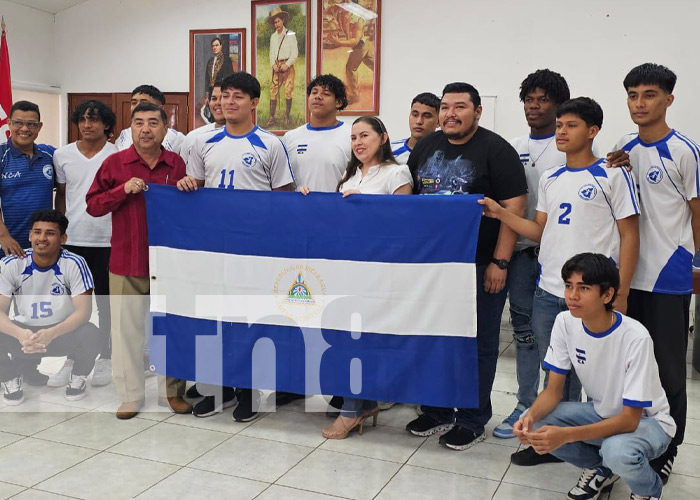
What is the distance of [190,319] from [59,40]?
24.0 feet

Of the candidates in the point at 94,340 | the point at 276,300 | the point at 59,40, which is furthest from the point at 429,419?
the point at 59,40

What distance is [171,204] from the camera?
3264 millimetres

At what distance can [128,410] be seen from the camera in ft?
11.0

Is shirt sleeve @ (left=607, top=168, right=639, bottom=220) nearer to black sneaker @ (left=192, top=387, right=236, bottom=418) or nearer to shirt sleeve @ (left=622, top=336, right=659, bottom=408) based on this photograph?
shirt sleeve @ (left=622, top=336, right=659, bottom=408)

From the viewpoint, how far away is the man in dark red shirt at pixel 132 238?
3275mm

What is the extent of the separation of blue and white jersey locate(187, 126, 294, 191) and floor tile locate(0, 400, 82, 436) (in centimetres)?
135

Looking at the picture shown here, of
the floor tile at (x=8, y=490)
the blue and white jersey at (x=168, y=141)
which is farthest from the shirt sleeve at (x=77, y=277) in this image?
the floor tile at (x=8, y=490)

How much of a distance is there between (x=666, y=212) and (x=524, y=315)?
796 mm

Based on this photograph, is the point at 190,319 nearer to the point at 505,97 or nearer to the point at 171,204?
the point at 171,204

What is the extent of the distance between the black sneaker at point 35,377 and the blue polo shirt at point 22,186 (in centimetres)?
74

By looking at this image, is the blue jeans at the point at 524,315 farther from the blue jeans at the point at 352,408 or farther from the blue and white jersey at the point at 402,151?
the blue and white jersey at the point at 402,151

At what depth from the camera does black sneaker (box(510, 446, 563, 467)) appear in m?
2.85

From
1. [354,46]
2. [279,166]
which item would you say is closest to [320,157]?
[279,166]

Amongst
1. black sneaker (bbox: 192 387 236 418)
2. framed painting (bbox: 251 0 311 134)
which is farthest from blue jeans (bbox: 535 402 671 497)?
framed painting (bbox: 251 0 311 134)
